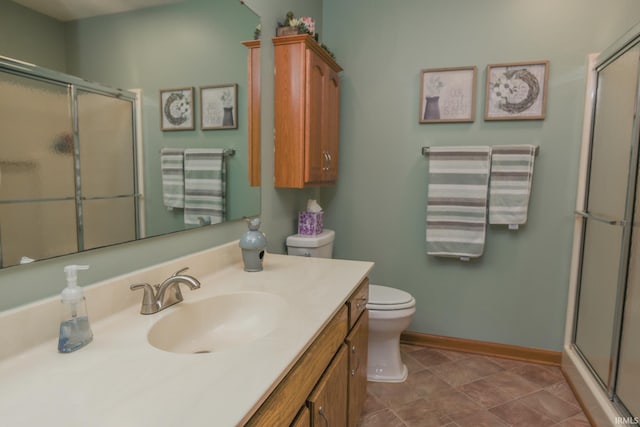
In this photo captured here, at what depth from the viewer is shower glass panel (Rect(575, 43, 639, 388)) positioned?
177 cm

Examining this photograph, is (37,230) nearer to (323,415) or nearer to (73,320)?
(73,320)

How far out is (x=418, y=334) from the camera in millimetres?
2695

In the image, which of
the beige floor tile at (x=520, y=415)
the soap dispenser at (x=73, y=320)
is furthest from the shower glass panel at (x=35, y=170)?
the beige floor tile at (x=520, y=415)

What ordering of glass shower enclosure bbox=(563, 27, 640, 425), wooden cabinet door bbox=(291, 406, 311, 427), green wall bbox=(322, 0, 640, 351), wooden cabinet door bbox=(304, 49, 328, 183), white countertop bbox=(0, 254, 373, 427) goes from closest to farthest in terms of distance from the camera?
white countertop bbox=(0, 254, 373, 427), wooden cabinet door bbox=(291, 406, 311, 427), glass shower enclosure bbox=(563, 27, 640, 425), wooden cabinet door bbox=(304, 49, 328, 183), green wall bbox=(322, 0, 640, 351)

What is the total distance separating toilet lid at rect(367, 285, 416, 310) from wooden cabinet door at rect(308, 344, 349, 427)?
0.73 metres

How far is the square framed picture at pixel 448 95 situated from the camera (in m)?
2.42

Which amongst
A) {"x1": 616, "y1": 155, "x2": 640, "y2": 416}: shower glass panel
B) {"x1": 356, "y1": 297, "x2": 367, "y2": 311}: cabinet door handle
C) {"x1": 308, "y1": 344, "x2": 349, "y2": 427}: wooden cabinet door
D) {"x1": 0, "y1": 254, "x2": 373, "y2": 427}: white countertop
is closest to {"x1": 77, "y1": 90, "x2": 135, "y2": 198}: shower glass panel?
{"x1": 0, "y1": 254, "x2": 373, "y2": 427}: white countertop

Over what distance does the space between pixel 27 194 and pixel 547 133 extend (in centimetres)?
260

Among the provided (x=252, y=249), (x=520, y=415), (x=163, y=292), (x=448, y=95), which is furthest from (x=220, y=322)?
(x=448, y=95)

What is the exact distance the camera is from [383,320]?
211 centimetres

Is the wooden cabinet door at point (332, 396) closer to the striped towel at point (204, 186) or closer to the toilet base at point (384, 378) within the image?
the striped towel at point (204, 186)

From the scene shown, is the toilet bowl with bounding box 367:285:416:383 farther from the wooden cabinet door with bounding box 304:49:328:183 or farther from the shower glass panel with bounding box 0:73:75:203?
the shower glass panel with bounding box 0:73:75:203

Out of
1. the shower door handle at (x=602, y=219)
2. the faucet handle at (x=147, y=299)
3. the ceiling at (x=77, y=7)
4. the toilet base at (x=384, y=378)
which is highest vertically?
the ceiling at (x=77, y=7)

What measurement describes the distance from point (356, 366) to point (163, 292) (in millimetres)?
849
